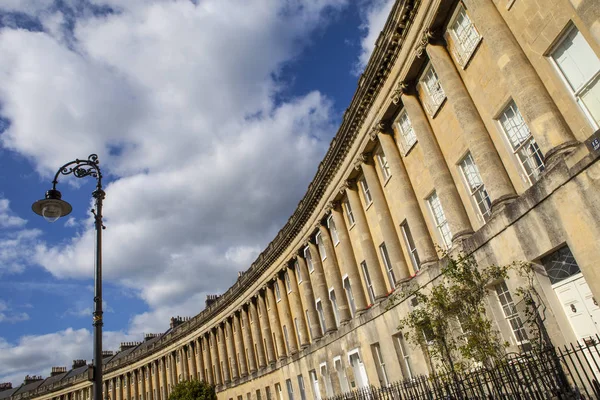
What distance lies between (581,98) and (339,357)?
18582mm

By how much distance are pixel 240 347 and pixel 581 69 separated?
38330 millimetres

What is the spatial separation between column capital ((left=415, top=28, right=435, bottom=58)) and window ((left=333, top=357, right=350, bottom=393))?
54.7 feet

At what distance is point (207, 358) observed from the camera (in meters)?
49.1

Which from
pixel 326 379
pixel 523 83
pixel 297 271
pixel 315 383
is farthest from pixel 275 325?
pixel 523 83

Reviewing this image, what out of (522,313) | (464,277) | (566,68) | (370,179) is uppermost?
(370,179)

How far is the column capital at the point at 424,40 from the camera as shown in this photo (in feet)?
46.3

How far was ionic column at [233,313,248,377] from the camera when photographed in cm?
4112

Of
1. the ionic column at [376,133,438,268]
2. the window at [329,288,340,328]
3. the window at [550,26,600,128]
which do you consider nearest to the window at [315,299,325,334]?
the window at [329,288,340,328]

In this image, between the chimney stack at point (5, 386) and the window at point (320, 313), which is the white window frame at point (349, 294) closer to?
the window at point (320, 313)

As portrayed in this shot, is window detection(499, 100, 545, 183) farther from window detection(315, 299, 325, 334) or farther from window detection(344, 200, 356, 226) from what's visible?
window detection(315, 299, 325, 334)

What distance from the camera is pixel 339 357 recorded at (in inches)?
947

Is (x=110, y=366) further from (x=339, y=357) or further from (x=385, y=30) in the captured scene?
(x=385, y=30)

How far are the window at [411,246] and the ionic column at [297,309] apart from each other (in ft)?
46.9

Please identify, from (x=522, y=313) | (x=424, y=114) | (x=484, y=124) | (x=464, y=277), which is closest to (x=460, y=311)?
(x=464, y=277)
